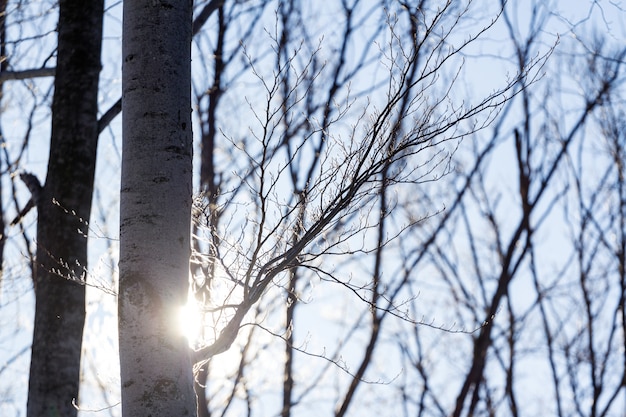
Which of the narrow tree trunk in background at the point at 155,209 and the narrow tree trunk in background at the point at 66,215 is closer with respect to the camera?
the narrow tree trunk in background at the point at 155,209

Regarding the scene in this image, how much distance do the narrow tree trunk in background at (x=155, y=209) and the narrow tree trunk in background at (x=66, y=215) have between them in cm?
96

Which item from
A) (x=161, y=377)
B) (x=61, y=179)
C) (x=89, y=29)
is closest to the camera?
(x=161, y=377)

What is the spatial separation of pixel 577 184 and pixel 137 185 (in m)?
7.50

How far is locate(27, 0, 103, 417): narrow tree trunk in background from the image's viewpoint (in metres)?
3.29

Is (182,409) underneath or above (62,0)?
underneath

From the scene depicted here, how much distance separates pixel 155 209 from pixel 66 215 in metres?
1.43

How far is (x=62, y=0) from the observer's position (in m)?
3.96

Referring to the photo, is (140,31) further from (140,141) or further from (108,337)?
(108,337)

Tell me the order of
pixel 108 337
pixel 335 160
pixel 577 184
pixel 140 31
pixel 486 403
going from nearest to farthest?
pixel 140 31 → pixel 335 160 → pixel 108 337 → pixel 486 403 → pixel 577 184

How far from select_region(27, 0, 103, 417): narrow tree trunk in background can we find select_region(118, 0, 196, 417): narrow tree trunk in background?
964 millimetres

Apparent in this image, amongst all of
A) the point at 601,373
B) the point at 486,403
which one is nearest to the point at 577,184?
the point at 601,373

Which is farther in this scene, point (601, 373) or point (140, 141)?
point (601, 373)

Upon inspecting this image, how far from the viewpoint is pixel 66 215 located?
3512mm

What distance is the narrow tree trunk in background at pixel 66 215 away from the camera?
329 centimetres
